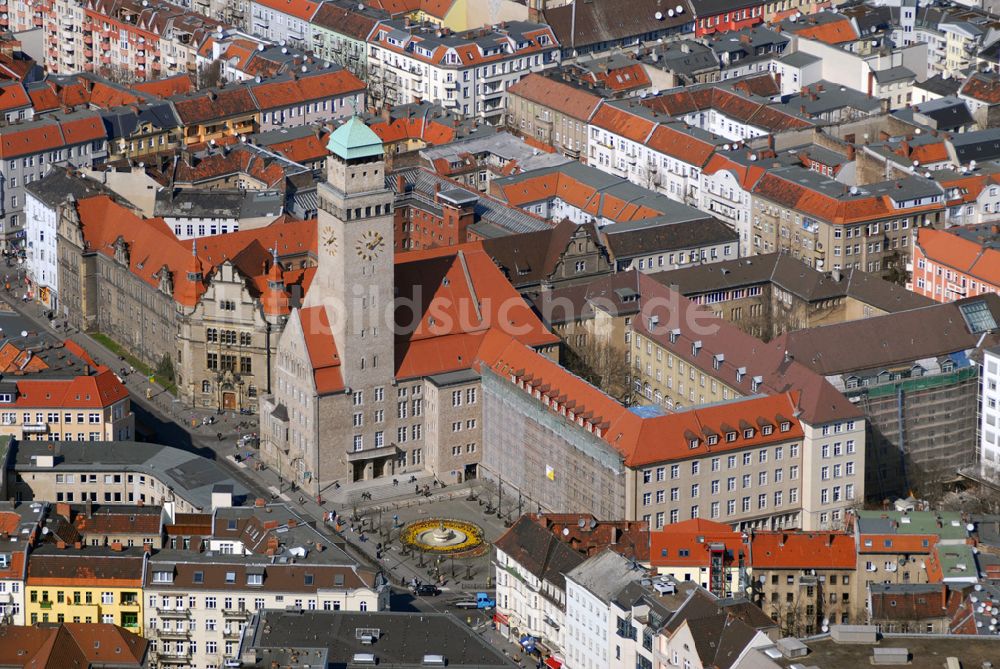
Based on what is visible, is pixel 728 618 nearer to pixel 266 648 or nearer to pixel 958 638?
pixel 958 638

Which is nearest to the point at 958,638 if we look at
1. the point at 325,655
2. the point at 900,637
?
the point at 900,637

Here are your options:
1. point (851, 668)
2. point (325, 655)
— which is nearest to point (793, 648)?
point (851, 668)

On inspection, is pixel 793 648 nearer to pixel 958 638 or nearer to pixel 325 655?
pixel 958 638

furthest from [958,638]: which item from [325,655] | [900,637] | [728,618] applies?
[325,655]

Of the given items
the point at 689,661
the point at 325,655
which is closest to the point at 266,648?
the point at 325,655

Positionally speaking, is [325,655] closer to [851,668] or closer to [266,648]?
[266,648]
